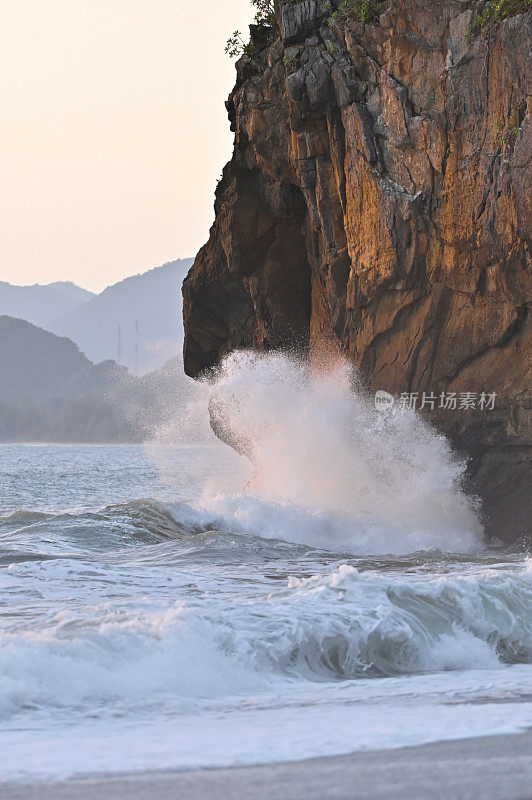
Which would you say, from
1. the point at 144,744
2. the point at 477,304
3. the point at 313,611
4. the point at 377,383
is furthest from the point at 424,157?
the point at 144,744

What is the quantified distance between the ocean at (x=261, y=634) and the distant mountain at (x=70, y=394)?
300ft

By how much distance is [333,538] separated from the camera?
48.3ft

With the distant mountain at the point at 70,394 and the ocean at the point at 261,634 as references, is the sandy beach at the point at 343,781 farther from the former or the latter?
the distant mountain at the point at 70,394

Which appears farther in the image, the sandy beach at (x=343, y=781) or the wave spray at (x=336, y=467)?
the wave spray at (x=336, y=467)

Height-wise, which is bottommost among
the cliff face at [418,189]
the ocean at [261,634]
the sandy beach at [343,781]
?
the ocean at [261,634]

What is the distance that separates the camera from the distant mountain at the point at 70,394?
13738 cm

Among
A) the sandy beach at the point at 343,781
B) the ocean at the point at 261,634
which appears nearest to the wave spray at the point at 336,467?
the ocean at the point at 261,634

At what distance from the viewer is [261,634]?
21.5 feet

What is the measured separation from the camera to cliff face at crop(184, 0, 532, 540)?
13344mm

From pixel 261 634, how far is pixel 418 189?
29.9 feet

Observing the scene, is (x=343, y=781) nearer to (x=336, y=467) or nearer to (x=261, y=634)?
(x=261, y=634)

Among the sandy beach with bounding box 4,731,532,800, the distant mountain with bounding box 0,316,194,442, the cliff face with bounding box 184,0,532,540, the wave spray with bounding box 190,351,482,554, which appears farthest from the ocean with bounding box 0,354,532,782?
the distant mountain with bounding box 0,316,194,442

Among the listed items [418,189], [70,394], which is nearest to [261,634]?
[418,189]

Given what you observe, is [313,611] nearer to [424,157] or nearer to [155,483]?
[424,157]
